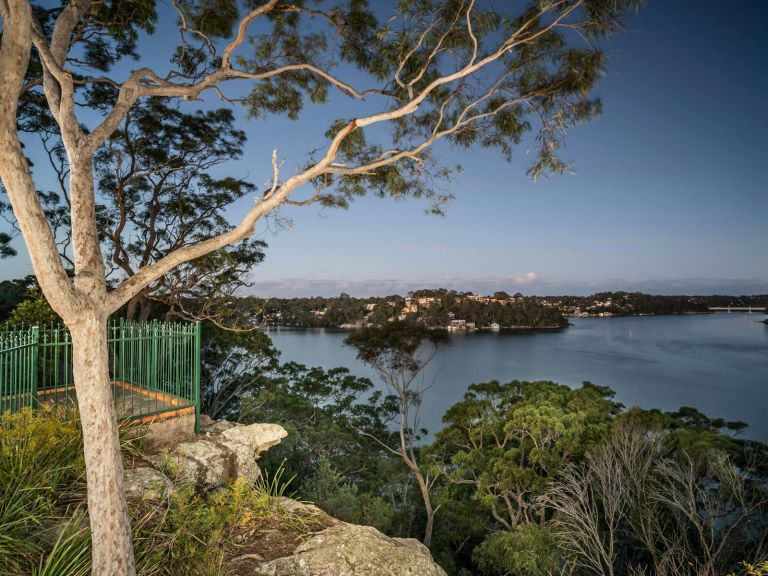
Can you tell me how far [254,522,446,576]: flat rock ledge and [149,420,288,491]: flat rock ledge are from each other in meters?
1.73

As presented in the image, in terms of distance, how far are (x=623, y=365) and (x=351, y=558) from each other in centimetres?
5752

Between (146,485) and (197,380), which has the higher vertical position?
(197,380)

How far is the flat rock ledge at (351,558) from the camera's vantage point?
12.0 ft

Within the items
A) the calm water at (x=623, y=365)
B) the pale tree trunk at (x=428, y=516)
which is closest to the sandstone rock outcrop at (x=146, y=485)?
the pale tree trunk at (x=428, y=516)

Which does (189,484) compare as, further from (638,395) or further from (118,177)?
Result: (638,395)

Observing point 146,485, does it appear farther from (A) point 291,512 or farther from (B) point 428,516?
(B) point 428,516

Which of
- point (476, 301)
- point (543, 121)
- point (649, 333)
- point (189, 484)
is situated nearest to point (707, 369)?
point (476, 301)

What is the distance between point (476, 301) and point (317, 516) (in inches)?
2383

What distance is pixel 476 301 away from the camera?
63250 mm

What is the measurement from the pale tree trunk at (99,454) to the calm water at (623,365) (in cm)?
2329

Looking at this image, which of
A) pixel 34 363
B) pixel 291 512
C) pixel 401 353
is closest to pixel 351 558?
pixel 291 512

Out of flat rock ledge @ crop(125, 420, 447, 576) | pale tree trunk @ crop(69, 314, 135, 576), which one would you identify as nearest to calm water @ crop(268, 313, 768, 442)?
flat rock ledge @ crop(125, 420, 447, 576)

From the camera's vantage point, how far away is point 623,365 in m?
51.7

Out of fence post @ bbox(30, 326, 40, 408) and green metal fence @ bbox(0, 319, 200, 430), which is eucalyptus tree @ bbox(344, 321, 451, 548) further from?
fence post @ bbox(30, 326, 40, 408)
